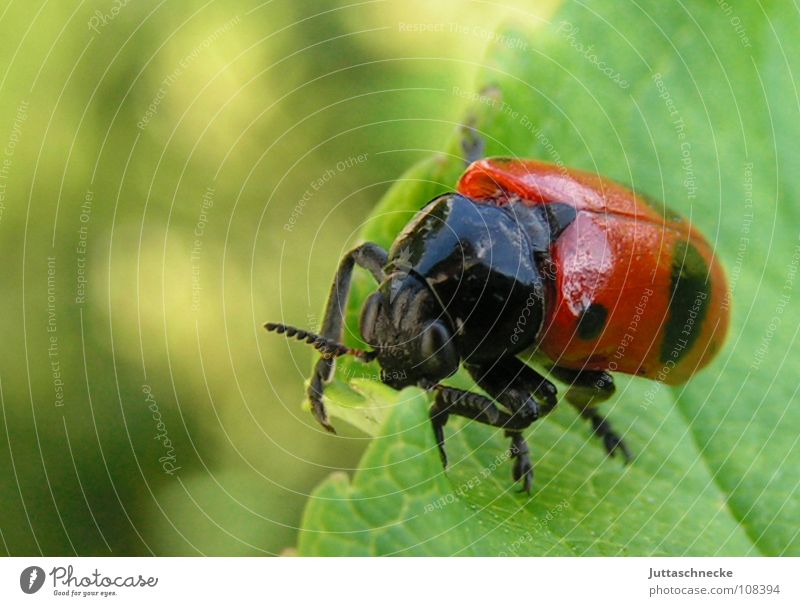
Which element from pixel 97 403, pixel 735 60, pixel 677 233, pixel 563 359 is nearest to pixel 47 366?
pixel 97 403

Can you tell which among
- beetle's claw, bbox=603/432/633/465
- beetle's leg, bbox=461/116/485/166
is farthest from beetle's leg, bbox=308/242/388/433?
beetle's claw, bbox=603/432/633/465

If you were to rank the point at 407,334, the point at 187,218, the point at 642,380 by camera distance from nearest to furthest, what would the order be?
the point at 407,334 → the point at 642,380 → the point at 187,218

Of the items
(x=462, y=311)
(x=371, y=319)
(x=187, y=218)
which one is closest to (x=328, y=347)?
(x=371, y=319)

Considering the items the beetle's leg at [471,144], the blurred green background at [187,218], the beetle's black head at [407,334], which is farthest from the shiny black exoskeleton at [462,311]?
the blurred green background at [187,218]

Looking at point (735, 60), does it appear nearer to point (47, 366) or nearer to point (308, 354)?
point (308, 354)

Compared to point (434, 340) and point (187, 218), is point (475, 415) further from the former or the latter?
point (187, 218)

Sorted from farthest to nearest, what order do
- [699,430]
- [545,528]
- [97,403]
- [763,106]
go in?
[97,403], [763,106], [699,430], [545,528]

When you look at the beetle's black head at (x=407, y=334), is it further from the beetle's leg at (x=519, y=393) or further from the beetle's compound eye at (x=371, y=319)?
the beetle's leg at (x=519, y=393)
